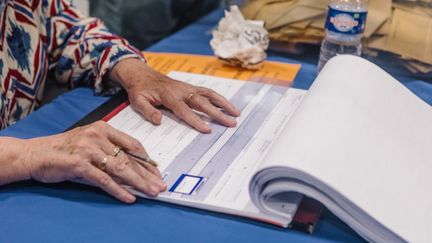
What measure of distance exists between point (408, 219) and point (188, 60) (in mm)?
743

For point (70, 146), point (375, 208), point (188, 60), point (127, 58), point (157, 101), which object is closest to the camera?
point (375, 208)

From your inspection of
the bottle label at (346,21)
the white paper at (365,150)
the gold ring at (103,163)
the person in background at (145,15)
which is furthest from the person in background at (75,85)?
the person in background at (145,15)

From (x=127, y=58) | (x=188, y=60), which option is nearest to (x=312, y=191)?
(x=127, y=58)

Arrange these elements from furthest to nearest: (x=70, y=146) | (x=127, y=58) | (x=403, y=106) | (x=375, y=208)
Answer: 1. (x=127, y=58)
2. (x=403, y=106)
3. (x=70, y=146)
4. (x=375, y=208)

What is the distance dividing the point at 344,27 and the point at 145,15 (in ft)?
3.18

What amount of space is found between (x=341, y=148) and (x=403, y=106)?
235 millimetres

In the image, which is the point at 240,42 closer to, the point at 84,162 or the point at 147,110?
the point at 147,110

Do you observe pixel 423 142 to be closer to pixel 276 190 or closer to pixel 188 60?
pixel 276 190

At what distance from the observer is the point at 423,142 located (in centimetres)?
82

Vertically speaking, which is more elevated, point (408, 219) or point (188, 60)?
point (408, 219)

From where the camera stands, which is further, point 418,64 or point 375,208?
point 418,64

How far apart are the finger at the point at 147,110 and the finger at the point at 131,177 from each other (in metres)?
0.20

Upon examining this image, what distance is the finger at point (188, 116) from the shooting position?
0.92m

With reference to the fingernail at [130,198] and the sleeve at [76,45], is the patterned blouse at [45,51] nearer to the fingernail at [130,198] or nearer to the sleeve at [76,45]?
the sleeve at [76,45]
